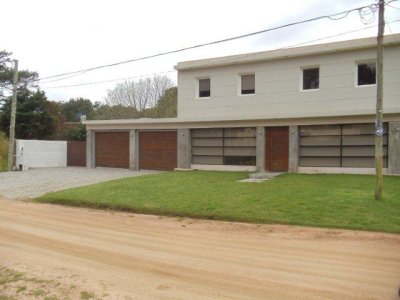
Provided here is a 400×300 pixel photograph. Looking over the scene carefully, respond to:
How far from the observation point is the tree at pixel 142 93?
50.3 m

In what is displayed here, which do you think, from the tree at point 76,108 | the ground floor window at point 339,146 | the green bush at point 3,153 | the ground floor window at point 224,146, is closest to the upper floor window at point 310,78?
the ground floor window at point 339,146

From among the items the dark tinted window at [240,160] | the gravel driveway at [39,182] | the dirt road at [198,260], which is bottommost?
the dirt road at [198,260]

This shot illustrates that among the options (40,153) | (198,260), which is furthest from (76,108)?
(198,260)

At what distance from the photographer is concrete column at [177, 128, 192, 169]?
24.6 meters

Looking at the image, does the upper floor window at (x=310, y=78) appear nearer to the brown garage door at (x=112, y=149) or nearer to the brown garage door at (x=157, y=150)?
the brown garage door at (x=157, y=150)

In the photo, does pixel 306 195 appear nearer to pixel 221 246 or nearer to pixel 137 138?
pixel 221 246

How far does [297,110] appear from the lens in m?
22.1

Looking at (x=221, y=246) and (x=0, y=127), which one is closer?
(x=221, y=246)

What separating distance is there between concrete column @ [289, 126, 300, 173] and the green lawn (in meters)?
2.76

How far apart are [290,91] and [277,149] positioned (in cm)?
291

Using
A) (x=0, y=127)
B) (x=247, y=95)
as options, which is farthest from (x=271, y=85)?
(x=0, y=127)

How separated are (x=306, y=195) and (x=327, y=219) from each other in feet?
8.25

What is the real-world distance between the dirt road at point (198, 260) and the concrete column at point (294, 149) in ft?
34.3

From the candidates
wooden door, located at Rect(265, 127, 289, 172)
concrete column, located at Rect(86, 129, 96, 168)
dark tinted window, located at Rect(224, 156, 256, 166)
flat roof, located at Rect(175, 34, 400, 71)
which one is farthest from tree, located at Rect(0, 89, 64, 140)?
wooden door, located at Rect(265, 127, 289, 172)
